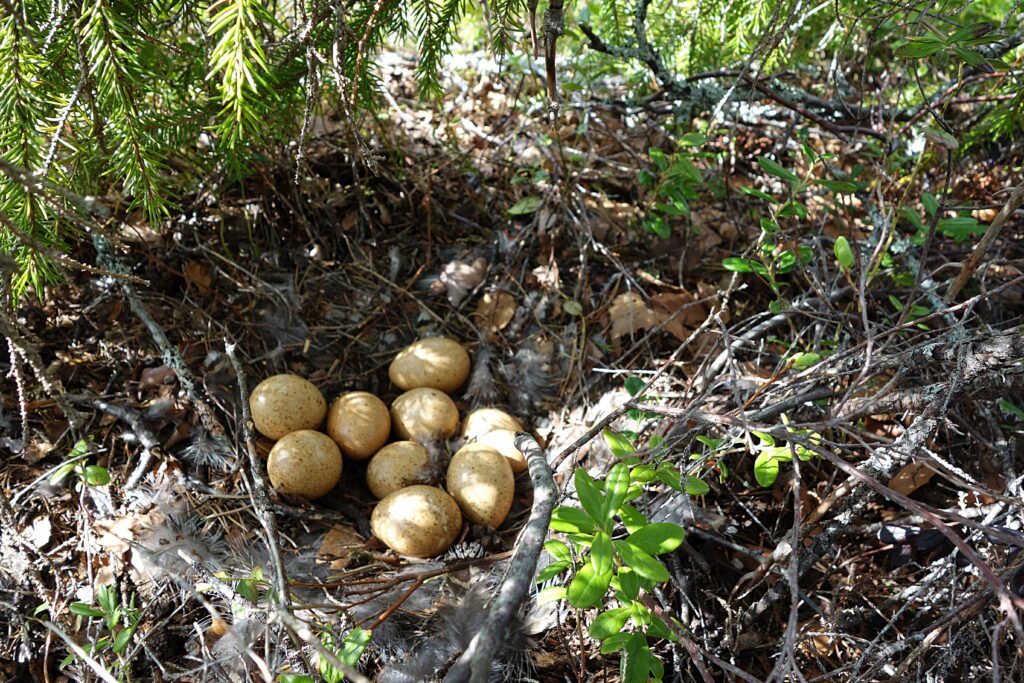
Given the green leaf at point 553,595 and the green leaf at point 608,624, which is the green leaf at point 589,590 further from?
the green leaf at point 553,595

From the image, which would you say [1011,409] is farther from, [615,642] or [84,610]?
[84,610]

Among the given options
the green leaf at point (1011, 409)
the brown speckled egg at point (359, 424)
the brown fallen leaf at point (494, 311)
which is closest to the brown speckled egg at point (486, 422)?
the brown speckled egg at point (359, 424)

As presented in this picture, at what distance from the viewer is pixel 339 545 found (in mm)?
2100

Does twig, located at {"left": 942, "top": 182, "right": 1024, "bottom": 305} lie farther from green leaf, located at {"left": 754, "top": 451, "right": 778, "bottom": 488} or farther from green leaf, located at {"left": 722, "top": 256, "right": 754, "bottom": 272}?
green leaf, located at {"left": 754, "top": 451, "right": 778, "bottom": 488}

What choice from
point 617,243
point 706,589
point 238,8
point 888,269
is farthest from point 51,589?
point 888,269

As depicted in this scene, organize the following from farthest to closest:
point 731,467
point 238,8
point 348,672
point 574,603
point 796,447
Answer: point 731,467
point 796,447
point 238,8
point 574,603
point 348,672

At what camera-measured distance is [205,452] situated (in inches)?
85.7

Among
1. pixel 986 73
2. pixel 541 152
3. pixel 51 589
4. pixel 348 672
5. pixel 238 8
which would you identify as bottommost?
pixel 51 589

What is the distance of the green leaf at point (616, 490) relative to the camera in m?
1.30

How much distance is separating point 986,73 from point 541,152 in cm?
163

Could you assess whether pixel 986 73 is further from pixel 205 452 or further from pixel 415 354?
pixel 205 452

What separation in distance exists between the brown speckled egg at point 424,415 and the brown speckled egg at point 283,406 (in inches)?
11.3

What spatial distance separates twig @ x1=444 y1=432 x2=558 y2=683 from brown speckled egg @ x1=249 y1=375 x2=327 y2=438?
4.09 feet

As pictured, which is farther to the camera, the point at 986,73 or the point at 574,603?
the point at 986,73
